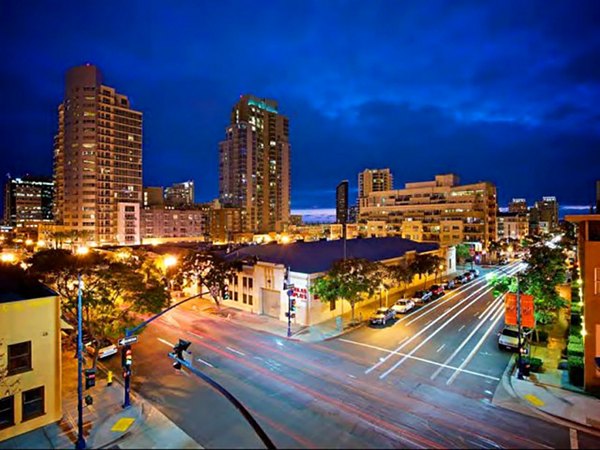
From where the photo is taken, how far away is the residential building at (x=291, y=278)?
37.0 m

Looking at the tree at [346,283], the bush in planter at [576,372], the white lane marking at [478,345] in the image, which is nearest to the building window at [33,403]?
the tree at [346,283]

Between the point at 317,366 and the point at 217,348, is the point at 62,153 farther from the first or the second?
the point at 317,366

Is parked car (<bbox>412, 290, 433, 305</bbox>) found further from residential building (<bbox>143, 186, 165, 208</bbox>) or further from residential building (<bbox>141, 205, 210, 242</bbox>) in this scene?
residential building (<bbox>143, 186, 165, 208</bbox>)

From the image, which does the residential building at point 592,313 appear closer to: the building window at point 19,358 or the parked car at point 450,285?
the building window at point 19,358

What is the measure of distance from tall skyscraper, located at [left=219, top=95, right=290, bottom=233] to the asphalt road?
144705mm

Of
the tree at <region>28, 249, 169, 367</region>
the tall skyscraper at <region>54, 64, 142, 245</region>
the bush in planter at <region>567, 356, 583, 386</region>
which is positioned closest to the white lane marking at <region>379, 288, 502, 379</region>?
the bush in planter at <region>567, 356, 583, 386</region>

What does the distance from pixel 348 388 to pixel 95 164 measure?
12211 cm

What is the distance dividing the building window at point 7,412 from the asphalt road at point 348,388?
6154mm

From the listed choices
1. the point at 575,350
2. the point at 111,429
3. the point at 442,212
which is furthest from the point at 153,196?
the point at 575,350

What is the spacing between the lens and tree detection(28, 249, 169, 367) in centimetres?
2447

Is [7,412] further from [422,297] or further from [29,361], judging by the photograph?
[422,297]

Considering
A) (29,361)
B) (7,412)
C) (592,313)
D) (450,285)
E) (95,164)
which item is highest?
(95,164)

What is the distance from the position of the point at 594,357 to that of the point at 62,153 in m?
146

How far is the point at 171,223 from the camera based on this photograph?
133 m
